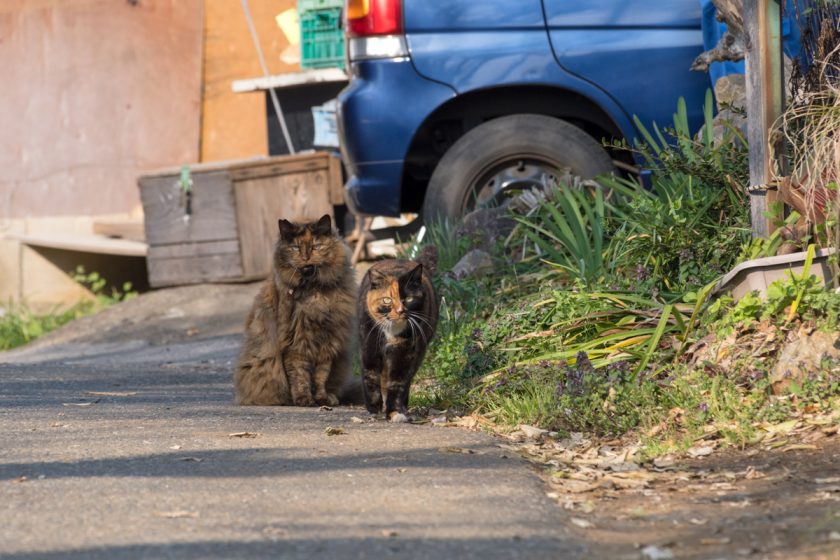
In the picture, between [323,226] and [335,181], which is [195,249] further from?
[323,226]

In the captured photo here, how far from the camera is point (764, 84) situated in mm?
5945

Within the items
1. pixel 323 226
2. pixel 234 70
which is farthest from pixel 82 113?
Result: pixel 323 226

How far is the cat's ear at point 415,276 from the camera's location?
5844 mm

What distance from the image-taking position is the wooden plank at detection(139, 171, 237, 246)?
12.2m

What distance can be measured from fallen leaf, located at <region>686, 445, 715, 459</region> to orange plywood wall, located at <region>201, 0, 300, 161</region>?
9.74 metres

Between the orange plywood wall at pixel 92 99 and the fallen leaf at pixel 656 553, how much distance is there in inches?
444

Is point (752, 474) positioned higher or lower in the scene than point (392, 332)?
lower

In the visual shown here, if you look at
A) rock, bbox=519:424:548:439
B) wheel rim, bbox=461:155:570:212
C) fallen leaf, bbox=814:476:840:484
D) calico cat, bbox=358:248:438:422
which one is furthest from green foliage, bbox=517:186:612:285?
fallen leaf, bbox=814:476:840:484

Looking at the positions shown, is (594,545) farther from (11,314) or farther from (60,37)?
(60,37)

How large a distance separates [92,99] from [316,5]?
3041 millimetres

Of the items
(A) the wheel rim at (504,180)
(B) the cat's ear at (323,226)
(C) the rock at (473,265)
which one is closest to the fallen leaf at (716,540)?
(B) the cat's ear at (323,226)

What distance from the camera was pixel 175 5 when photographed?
13.9 m

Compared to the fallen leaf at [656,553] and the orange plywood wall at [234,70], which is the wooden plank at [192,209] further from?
the fallen leaf at [656,553]

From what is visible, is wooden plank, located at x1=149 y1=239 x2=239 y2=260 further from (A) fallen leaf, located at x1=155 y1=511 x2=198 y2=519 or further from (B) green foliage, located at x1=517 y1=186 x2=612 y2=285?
(A) fallen leaf, located at x1=155 y1=511 x2=198 y2=519
